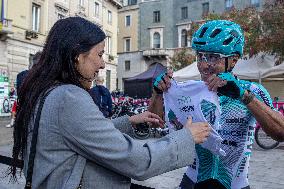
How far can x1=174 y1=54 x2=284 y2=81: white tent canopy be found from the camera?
32.4 ft

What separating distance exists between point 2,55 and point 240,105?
2240 cm

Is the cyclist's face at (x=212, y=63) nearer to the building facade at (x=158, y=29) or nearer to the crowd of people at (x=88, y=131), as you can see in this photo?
the crowd of people at (x=88, y=131)

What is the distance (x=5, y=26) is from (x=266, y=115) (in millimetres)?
22260

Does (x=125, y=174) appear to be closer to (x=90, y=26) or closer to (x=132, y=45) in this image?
(x=90, y=26)

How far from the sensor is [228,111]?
1.74 metres

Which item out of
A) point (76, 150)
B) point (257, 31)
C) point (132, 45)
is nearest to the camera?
point (76, 150)

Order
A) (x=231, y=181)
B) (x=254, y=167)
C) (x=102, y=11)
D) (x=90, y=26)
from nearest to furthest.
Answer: (x=90, y=26)
(x=231, y=181)
(x=254, y=167)
(x=102, y=11)

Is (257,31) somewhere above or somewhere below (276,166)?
above

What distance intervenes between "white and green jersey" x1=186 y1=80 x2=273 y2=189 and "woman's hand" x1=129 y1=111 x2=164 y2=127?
11.0 inches

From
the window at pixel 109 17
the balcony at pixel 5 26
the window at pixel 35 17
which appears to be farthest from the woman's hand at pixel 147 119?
the window at pixel 109 17

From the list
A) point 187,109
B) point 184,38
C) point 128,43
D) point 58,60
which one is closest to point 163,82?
point 187,109

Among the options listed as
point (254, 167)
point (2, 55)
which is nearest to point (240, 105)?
point (254, 167)

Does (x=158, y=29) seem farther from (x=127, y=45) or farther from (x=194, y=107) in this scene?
(x=194, y=107)

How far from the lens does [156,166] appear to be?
1244 mm
